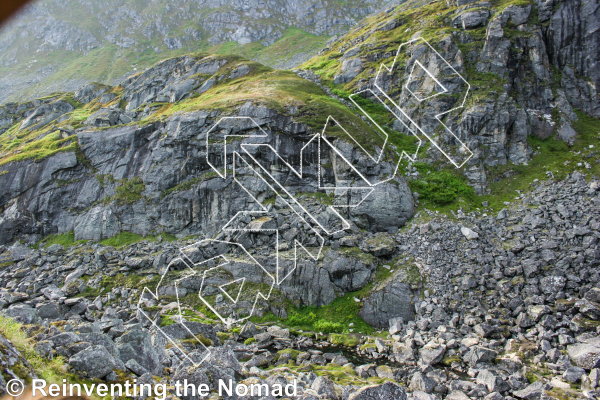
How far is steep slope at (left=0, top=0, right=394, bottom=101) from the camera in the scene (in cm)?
10812

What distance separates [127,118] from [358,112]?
33.4 metres

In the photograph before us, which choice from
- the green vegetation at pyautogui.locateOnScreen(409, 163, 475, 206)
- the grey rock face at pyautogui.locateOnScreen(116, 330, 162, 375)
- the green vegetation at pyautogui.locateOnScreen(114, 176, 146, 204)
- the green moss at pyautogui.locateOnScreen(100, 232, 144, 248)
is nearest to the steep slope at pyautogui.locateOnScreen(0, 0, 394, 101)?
the green vegetation at pyautogui.locateOnScreen(114, 176, 146, 204)

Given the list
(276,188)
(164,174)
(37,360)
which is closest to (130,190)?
(164,174)

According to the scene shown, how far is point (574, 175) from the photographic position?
26.7 metres

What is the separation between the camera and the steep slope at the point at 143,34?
108 m

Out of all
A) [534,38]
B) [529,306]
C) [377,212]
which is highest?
[534,38]

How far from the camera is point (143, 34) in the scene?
426ft

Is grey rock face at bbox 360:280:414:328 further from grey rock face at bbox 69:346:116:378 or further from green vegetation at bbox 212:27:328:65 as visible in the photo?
green vegetation at bbox 212:27:328:65

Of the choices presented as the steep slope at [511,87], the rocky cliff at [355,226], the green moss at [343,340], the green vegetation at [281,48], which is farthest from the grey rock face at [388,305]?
the green vegetation at [281,48]

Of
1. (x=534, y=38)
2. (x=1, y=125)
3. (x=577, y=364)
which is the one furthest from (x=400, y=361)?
(x=1, y=125)

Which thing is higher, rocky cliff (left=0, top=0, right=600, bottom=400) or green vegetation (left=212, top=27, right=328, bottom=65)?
green vegetation (left=212, top=27, right=328, bottom=65)

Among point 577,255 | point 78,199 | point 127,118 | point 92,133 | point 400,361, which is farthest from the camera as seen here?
point 127,118

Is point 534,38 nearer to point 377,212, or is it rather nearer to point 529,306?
point 377,212

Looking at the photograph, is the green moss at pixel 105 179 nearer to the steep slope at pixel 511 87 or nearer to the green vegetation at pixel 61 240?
the green vegetation at pixel 61 240
